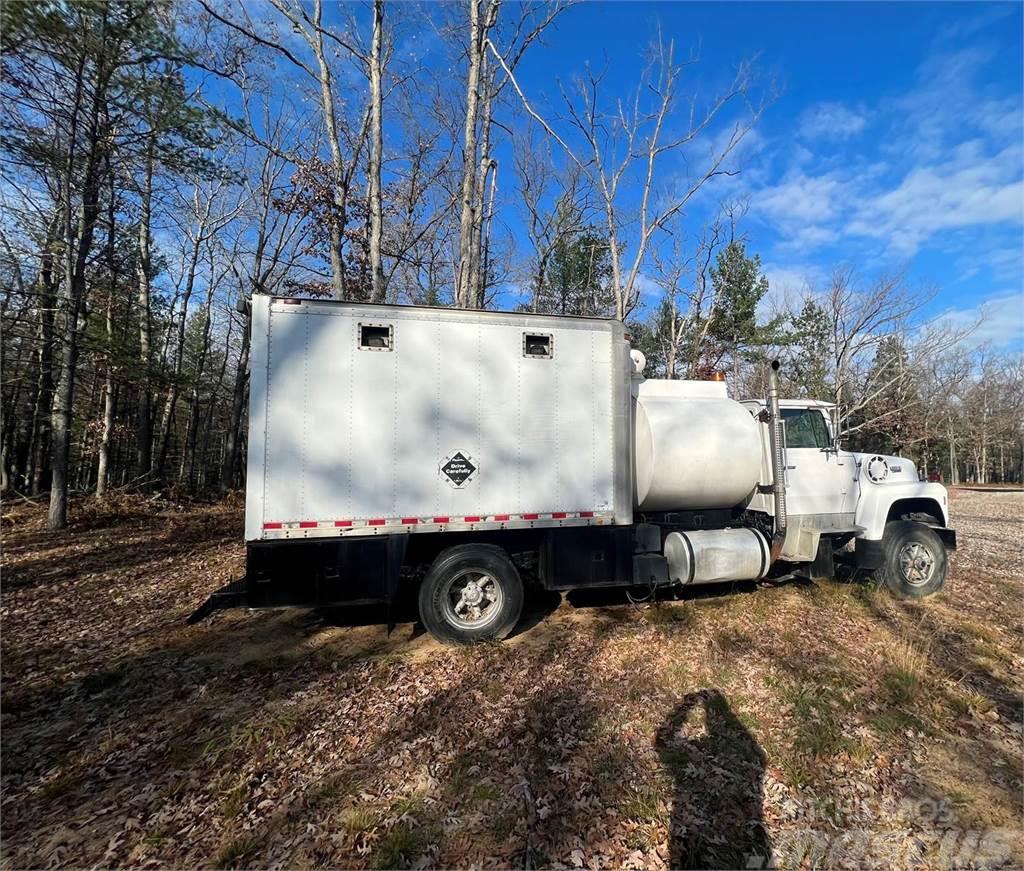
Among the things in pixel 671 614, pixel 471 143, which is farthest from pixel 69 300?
pixel 671 614

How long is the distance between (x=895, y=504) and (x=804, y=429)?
1.68 m

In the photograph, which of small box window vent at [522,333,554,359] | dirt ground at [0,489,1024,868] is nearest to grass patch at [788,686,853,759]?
dirt ground at [0,489,1024,868]

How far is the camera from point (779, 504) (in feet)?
20.6

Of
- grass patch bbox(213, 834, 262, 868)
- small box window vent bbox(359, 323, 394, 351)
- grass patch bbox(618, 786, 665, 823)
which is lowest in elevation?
grass patch bbox(213, 834, 262, 868)

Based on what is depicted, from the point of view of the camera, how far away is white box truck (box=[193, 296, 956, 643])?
15.7 feet

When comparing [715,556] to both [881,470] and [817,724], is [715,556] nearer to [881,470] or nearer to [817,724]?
[817,724]

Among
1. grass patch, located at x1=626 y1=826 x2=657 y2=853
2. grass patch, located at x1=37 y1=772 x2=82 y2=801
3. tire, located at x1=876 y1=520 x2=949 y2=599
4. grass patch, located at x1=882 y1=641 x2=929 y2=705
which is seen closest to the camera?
grass patch, located at x1=626 y1=826 x2=657 y2=853

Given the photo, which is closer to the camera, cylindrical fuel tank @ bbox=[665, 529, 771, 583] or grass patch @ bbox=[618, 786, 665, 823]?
grass patch @ bbox=[618, 786, 665, 823]

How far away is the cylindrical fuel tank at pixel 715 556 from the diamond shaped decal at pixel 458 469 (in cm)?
279

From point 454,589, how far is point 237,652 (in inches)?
91.5

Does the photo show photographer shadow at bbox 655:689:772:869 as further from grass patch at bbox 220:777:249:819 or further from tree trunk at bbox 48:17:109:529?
tree trunk at bbox 48:17:109:529

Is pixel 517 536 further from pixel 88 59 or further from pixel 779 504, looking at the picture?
pixel 88 59

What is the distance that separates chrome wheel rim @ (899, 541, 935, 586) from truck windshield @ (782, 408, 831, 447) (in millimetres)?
1691

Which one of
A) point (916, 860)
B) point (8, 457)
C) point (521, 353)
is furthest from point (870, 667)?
point (8, 457)
